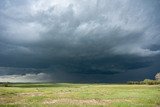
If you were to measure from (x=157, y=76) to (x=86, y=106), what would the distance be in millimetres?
160313

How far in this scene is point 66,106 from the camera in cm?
3853

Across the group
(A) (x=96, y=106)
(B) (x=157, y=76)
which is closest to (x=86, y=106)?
(A) (x=96, y=106)

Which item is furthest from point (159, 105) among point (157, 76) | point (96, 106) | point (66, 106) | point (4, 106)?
point (157, 76)

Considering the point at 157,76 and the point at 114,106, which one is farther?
the point at 157,76

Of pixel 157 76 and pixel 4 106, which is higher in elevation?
pixel 157 76

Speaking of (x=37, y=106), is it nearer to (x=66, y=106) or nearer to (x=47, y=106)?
(x=47, y=106)

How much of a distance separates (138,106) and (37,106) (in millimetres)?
14940

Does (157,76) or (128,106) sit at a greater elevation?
(157,76)

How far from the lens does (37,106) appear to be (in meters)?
37.4

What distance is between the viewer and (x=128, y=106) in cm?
3775

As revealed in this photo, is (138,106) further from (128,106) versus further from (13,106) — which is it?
(13,106)

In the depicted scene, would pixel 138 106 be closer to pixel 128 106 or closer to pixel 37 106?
pixel 128 106

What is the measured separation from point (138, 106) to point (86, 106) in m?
7.74

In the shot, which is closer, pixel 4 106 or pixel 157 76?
pixel 4 106
